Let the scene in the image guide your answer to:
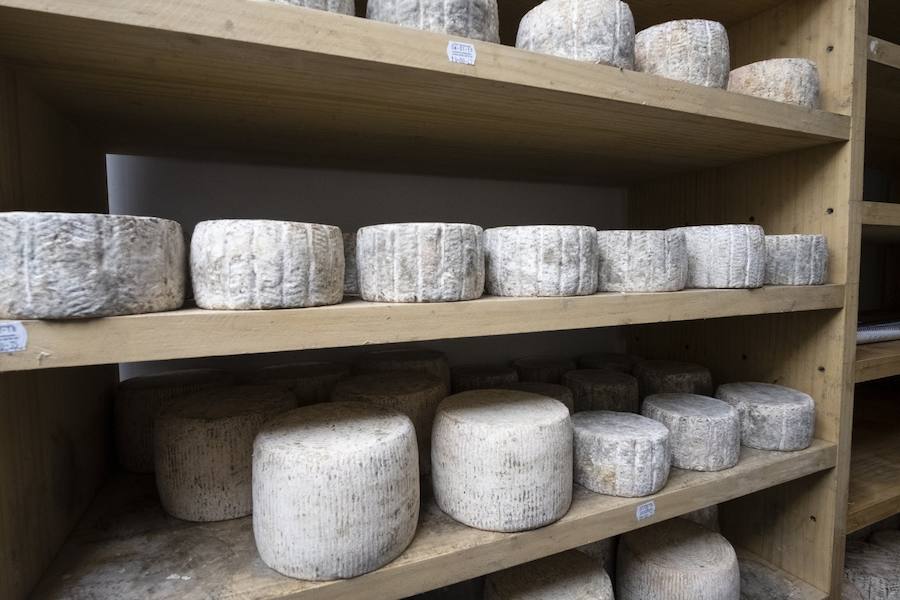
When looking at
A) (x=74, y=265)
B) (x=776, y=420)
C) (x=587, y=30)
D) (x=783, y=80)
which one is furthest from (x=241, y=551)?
(x=783, y=80)

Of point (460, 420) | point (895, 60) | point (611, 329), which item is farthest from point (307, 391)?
point (895, 60)

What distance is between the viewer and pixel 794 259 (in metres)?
1.06

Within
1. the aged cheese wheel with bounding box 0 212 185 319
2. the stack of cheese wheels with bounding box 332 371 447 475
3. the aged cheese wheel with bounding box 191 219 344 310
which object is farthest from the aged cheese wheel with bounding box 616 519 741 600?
the aged cheese wheel with bounding box 0 212 185 319

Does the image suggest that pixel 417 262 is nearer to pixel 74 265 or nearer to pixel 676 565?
pixel 74 265

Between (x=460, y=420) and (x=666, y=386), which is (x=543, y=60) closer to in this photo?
(x=460, y=420)

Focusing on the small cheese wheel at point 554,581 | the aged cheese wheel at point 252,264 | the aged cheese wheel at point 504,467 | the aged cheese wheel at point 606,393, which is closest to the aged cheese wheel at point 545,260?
the aged cheese wheel at point 504,467

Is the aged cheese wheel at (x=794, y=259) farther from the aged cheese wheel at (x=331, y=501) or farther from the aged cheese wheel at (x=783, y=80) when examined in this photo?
the aged cheese wheel at (x=331, y=501)

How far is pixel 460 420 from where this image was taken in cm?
81

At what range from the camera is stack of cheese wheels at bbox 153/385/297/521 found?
0.80 metres

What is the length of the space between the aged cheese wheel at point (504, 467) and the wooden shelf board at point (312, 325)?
17cm

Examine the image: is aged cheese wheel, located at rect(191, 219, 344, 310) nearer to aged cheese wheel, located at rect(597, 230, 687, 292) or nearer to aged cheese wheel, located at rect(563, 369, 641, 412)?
aged cheese wheel, located at rect(597, 230, 687, 292)

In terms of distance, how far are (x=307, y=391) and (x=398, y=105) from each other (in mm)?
652

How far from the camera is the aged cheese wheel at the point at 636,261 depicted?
90cm

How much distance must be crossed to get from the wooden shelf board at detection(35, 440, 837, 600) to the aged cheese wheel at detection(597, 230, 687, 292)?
1.34ft
